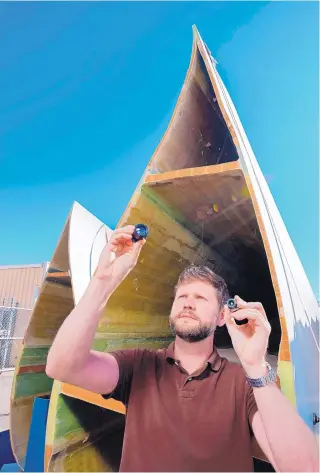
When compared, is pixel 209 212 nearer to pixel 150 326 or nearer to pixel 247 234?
pixel 247 234

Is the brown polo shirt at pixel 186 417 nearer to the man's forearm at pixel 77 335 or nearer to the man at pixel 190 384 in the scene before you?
the man at pixel 190 384

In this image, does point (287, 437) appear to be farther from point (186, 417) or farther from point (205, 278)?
point (205, 278)

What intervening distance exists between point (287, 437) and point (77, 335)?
1.42 m

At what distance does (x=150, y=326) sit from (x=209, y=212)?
2.61 metres

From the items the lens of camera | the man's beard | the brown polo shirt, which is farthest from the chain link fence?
the lens of camera

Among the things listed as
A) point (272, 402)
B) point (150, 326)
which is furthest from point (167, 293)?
point (272, 402)

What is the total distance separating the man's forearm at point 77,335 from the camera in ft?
7.34

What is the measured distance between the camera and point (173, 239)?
18.2 feet

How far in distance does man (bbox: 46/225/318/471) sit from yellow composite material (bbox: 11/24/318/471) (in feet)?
2.85

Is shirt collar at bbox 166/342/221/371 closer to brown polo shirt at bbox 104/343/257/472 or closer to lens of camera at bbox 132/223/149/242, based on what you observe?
brown polo shirt at bbox 104/343/257/472

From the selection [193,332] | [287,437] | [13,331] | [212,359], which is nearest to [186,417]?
[212,359]

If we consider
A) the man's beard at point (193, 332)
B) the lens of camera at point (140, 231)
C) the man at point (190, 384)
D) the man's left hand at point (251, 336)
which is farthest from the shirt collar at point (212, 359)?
the lens of camera at point (140, 231)

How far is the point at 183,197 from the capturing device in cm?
478

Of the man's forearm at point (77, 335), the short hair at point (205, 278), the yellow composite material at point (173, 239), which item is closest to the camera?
the man's forearm at point (77, 335)
